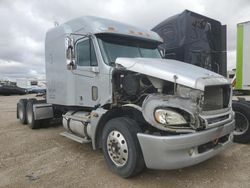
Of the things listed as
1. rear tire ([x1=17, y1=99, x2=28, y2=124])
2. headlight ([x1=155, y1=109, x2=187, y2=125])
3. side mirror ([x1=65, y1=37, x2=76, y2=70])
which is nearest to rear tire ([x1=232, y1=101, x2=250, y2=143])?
headlight ([x1=155, y1=109, x2=187, y2=125])

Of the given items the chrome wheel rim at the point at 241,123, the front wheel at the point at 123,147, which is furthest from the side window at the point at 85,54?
the chrome wheel rim at the point at 241,123

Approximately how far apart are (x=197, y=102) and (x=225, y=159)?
1.90 metres

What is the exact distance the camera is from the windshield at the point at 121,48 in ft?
16.7

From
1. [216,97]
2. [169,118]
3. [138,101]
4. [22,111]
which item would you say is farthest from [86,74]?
[22,111]

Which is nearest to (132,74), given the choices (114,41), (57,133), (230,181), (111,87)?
(111,87)

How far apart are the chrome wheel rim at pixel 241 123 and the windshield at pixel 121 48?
236 centimetres

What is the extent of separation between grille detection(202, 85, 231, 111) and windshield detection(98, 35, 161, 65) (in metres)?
1.89

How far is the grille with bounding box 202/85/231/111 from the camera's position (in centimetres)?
394

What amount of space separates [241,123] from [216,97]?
2.25 m

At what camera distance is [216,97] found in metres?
4.14

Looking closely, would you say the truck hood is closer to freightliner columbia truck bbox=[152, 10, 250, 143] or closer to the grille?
the grille

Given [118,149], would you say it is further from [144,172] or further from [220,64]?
[220,64]

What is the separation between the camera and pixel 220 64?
6.96 meters

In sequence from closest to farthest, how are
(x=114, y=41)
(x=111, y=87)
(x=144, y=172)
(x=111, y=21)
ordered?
(x=144, y=172) < (x=111, y=87) < (x=114, y=41) < (x=111, y=21)
